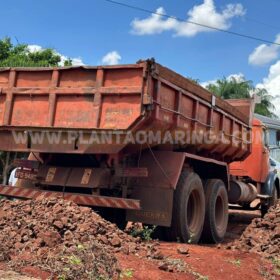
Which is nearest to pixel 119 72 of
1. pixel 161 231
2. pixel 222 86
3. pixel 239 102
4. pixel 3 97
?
pixel 3 97

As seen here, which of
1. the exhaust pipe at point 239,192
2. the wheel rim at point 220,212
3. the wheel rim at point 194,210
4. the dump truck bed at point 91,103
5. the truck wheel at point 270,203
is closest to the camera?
the dump truck bed at point 91,103

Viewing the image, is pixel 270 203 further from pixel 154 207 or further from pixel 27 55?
pixel 27 55

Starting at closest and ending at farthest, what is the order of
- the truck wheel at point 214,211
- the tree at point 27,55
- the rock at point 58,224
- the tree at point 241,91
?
the rock at point 58,224
the truck wheel at point 214,211
the tree at point 27,55
the tree at point 241,91

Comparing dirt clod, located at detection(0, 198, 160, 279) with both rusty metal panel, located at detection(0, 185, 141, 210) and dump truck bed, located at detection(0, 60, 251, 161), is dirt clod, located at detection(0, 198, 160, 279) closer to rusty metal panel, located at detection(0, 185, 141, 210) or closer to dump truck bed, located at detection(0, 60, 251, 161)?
rusty metal panel, located at detection(0, 185, 141, 210)

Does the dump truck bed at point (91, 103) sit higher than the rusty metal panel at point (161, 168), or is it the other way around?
the dump truck bed at point (91, 103)

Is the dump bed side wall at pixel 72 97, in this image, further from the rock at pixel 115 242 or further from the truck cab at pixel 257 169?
the truck cab at pixel 257 169

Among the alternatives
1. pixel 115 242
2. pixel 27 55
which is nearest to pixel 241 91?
pixel 27 55

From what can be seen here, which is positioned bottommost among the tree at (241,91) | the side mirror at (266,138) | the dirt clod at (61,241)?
the dirt clod at (61,241)

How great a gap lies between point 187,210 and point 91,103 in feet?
8.05

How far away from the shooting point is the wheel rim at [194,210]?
742 centimetres

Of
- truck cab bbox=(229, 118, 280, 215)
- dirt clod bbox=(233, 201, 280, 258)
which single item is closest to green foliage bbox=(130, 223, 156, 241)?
dirt clod bbox=(233, 201, 280, 258)

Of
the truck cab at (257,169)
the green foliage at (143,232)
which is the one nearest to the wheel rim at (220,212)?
the green foliage at (143,232)

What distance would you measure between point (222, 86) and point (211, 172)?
33.1 meters

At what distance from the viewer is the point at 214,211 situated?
805 centimetres
